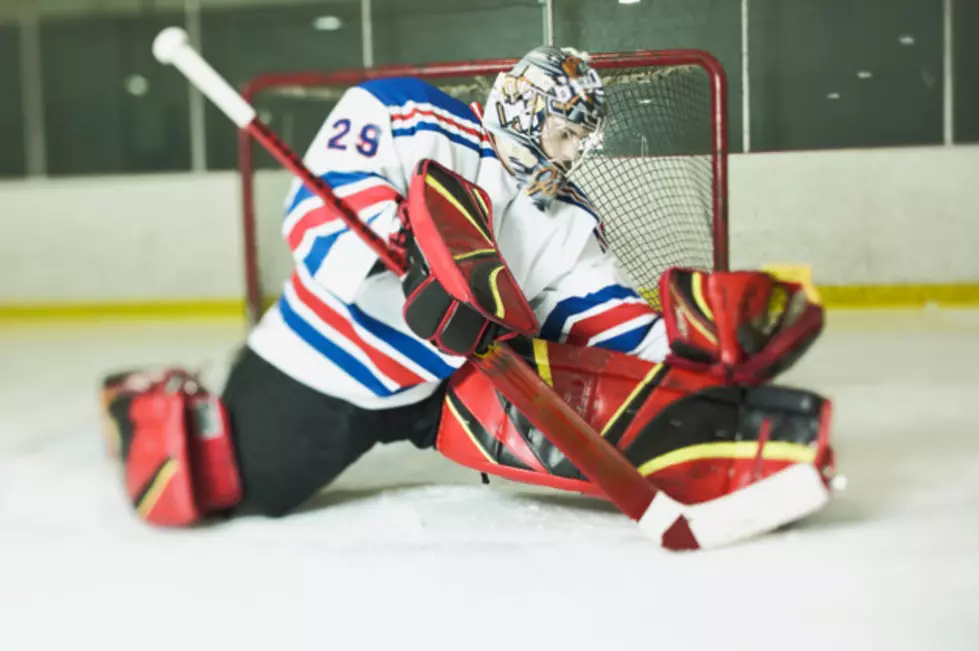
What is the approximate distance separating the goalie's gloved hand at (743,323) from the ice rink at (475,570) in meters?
0.21

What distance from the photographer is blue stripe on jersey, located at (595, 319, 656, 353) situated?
1387mm

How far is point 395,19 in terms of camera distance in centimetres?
181

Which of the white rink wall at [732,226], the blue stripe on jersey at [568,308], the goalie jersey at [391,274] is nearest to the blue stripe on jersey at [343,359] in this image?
the goalie jersey at [391,274]

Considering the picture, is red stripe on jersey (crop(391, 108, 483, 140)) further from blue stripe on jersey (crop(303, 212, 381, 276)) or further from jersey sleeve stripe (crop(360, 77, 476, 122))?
blue stripe on jersey (crop(303, 212, 381, 276))

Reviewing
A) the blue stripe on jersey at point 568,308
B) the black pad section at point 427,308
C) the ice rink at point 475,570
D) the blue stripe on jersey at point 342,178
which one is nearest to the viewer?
the ice rink at point 475,570

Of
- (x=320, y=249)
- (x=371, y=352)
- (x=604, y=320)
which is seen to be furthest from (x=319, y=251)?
(x=604, y=320)

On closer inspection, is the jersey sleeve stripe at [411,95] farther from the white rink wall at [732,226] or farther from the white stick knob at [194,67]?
the white rink wall at [732,226]

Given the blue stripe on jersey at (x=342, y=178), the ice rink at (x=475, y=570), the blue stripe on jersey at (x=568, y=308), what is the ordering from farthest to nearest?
the blue stripe on jersey at (x=568, y=308) → the blue stripe on jersey at (x=342, y=178) → the ice rink at (x=475, y=570)

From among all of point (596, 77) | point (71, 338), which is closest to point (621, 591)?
point (596, 77)

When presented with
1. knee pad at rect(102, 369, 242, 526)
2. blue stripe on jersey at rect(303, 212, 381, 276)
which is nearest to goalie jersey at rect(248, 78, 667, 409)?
blue stripe on jersey at rect(303, 212, 381, 276)

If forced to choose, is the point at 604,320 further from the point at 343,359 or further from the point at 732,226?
the point at 343,359

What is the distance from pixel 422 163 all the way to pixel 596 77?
216 millimetres

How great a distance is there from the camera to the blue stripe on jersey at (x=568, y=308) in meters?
1.36

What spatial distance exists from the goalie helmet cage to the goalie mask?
0.04 m
